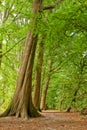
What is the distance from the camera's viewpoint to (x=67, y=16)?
38.1 ft

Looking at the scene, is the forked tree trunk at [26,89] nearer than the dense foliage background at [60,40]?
No

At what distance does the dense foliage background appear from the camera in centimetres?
1199

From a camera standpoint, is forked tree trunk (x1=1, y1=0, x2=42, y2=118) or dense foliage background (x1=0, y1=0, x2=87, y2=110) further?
forked tree trunk (x1=1, y1=0, x2=42, y2=118)

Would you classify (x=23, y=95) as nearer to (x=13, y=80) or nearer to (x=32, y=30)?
(x=32, y=30)

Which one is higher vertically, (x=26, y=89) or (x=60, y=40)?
(x=60, y=40)

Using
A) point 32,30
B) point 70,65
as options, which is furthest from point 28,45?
point 70,65

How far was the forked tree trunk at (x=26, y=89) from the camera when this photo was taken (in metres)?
13.0

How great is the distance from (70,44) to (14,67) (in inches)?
454

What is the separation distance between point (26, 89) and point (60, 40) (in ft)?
9.33

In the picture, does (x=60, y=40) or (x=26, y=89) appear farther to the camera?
(x=60, y=40)

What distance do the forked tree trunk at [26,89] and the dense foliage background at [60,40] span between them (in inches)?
27.9

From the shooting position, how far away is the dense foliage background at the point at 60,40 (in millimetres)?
11992

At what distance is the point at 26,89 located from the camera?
13234 mm

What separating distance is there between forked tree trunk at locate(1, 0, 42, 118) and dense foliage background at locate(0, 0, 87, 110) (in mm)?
709
